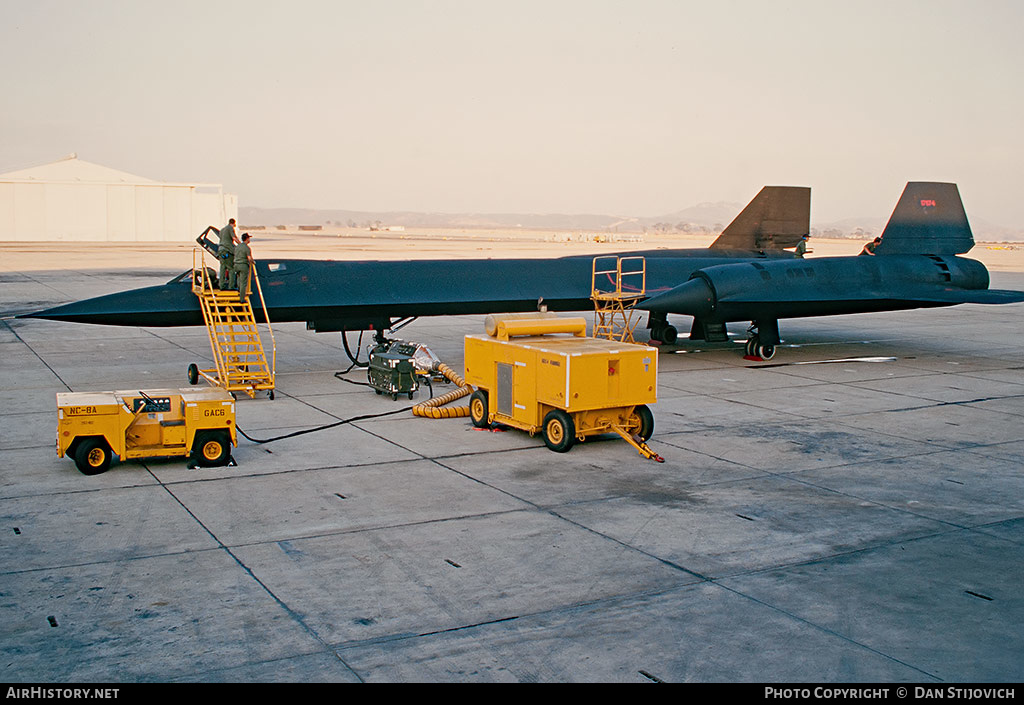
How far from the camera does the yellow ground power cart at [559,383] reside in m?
12.1

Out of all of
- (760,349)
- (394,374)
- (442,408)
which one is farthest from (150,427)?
(760,349)

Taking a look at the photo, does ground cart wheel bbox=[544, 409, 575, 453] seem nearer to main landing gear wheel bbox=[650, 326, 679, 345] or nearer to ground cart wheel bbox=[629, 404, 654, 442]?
ground cart wheel bbox=[629, 404, 654, 442]

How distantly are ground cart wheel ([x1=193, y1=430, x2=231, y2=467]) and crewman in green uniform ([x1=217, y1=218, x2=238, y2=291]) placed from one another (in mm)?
6366

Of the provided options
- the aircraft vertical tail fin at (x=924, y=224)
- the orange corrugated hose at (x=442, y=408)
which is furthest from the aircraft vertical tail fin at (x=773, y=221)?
the orange corrugated hose at (x=442, y=408)

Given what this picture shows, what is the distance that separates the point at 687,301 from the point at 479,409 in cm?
826

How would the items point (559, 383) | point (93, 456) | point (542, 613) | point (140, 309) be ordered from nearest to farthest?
point (542, 613)
point (93, 456)
point (559, 383)
point (140, 309)

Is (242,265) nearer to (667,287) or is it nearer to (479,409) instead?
(479,409)

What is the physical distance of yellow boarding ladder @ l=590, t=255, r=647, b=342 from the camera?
20.6m

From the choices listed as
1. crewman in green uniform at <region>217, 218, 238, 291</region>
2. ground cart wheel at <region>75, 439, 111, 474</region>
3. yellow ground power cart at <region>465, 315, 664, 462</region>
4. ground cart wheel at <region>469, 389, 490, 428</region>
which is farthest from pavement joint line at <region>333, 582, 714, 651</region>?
crewman in green uniform at <region>217, 218, 238, 291</region>

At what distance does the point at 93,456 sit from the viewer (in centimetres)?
1078

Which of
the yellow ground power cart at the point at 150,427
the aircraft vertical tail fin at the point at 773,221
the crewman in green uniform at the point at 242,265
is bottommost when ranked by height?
the yellow ground power cart at the point at 150,427

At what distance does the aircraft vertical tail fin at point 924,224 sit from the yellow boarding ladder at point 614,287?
249 inches

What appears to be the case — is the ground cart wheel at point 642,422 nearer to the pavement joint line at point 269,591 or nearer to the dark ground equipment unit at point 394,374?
the dark ground equipment unit at point 394,374

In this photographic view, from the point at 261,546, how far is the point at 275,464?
10.2 feet
